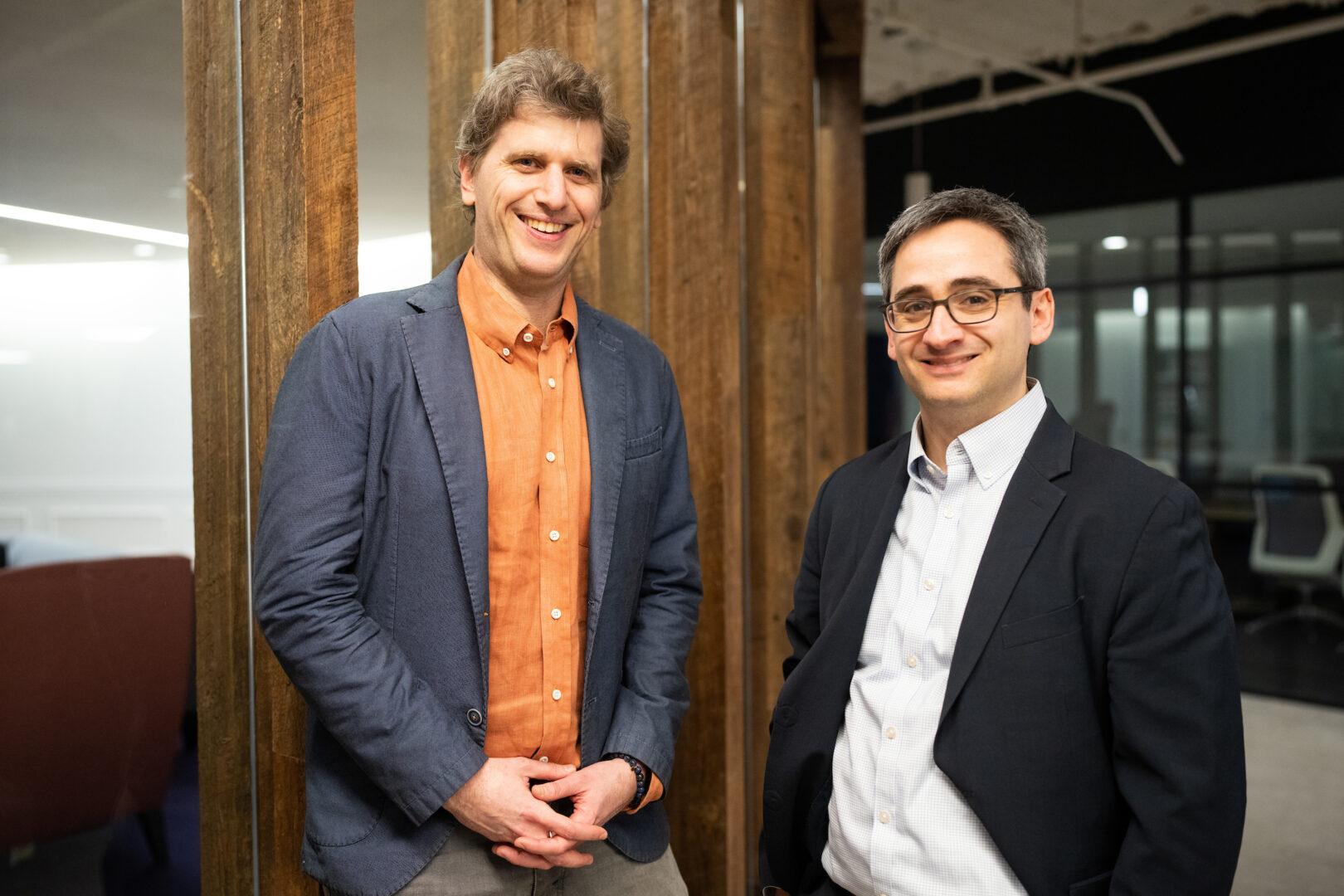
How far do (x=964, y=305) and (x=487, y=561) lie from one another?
0.81 m

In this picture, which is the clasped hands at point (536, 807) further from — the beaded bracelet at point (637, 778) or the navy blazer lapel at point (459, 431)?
the navy blazer lapel at point (459, 431)

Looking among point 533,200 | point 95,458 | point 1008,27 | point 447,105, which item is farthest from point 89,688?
point 1008,27

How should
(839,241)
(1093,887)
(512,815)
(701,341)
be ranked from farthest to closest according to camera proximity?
(839,241), (701,341), (512,815), (1093,887)

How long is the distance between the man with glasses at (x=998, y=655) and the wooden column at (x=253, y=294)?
2.87ft

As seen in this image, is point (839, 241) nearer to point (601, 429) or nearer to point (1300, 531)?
point (601, 429)

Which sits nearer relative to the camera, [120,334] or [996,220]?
[996,220]

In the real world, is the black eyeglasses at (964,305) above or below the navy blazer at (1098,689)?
above

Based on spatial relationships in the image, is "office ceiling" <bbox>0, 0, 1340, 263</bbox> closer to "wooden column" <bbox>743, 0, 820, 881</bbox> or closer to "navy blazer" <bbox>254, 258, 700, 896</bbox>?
"navy blazer" <bbox>254, 258, 700, 896</bbox>

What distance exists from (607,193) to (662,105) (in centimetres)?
88

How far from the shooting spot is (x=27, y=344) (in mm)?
1484

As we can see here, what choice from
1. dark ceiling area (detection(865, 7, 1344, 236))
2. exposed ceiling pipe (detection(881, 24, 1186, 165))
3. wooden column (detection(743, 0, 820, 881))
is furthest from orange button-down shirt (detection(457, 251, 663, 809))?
dark ceiling area (detection(865, 7, 1344, 236))

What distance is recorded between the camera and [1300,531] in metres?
7.28

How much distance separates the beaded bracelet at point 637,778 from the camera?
159 centimetres

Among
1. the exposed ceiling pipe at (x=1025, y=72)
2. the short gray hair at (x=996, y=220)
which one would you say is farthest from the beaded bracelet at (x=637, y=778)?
the exposed ceiling pipe at (x=1025, y=72)
